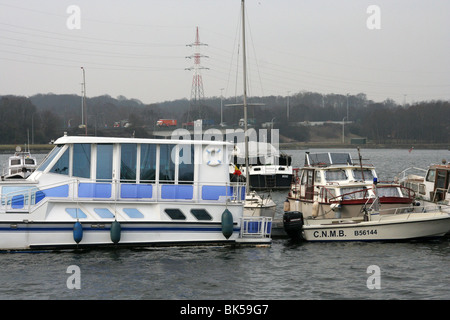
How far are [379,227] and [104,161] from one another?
11966 millimetres

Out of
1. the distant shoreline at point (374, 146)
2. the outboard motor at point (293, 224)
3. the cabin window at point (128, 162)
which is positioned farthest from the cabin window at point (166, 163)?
the distant shoreline at point (374, 146)

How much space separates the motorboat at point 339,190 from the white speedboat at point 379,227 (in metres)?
0.79

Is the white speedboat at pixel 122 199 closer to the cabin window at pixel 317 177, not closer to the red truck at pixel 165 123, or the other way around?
the cabin window at pixel 317 177

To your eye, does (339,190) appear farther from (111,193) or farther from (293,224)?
(111,193)

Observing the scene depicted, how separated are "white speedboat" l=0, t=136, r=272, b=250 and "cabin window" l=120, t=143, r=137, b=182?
1.5 inches

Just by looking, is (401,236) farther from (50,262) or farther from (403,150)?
(403,150)

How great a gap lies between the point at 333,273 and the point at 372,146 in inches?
6422

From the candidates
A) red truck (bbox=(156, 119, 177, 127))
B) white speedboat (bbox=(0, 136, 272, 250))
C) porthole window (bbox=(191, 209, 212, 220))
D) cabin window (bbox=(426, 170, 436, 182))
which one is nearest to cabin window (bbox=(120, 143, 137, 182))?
white speedboat (bbox=(0, 136, 272, 250))

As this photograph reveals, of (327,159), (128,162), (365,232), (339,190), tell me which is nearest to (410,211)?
(365,232)

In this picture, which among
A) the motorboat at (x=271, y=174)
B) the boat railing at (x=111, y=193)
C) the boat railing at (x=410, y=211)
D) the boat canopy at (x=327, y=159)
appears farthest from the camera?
the motorboat at (x=271, y=174)

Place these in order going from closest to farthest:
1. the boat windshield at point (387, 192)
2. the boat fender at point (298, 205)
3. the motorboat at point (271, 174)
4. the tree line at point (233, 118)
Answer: the boat windshield at point (387, 192) → the boat fender at point (298, 205) → the motorboat at point (271, 174) → the tree line at point (233, 118)

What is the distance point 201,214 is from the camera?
2392 cm

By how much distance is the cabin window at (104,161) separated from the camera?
77.5ft
